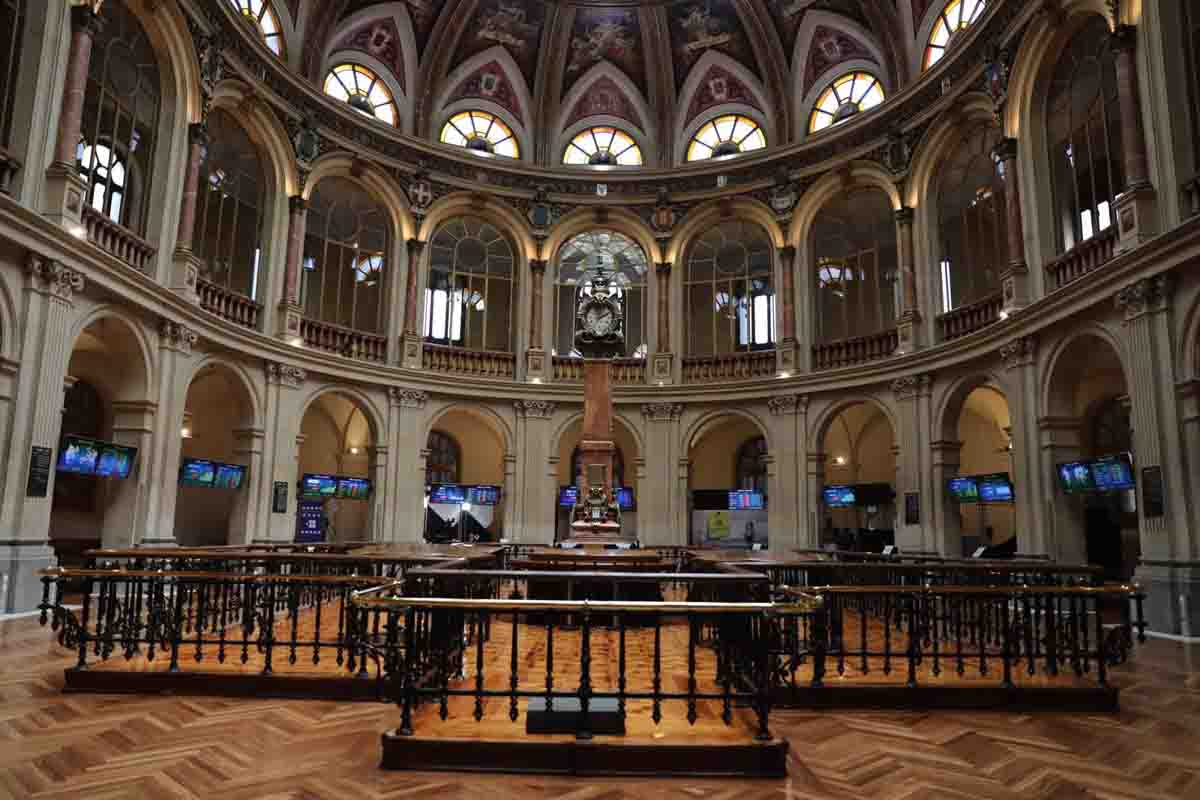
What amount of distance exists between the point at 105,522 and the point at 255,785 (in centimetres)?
1102

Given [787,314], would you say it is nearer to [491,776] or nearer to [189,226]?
[189,226]

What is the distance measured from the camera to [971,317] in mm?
15836

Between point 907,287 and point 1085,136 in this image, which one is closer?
point 1085,136

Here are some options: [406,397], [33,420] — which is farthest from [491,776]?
[406,397]

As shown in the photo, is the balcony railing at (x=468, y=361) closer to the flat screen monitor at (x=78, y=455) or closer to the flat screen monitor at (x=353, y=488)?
the flat screen monitor at (x=353, y=488)

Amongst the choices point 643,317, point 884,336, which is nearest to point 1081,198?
point 884,336

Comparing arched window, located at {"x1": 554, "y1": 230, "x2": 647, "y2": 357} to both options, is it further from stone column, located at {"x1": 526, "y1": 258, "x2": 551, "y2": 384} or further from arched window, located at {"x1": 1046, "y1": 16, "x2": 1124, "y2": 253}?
arched window, located at {"x1": 1046, "y1": 16, "x2": 1124, "y2": 253}

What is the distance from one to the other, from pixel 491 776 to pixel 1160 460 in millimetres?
10182

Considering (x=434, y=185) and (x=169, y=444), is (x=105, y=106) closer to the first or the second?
(x=169, y=444)

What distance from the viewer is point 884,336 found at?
18.3 m

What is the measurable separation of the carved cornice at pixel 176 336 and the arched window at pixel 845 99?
1563 centimetres

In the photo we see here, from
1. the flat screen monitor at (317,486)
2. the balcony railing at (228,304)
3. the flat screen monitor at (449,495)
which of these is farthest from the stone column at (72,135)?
the flat screen monitor at (449,495)

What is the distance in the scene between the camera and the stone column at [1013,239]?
45.4ft

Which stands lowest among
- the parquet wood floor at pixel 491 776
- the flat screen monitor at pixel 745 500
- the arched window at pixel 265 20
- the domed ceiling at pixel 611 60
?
the parquet wood floor at pixel 491 776
